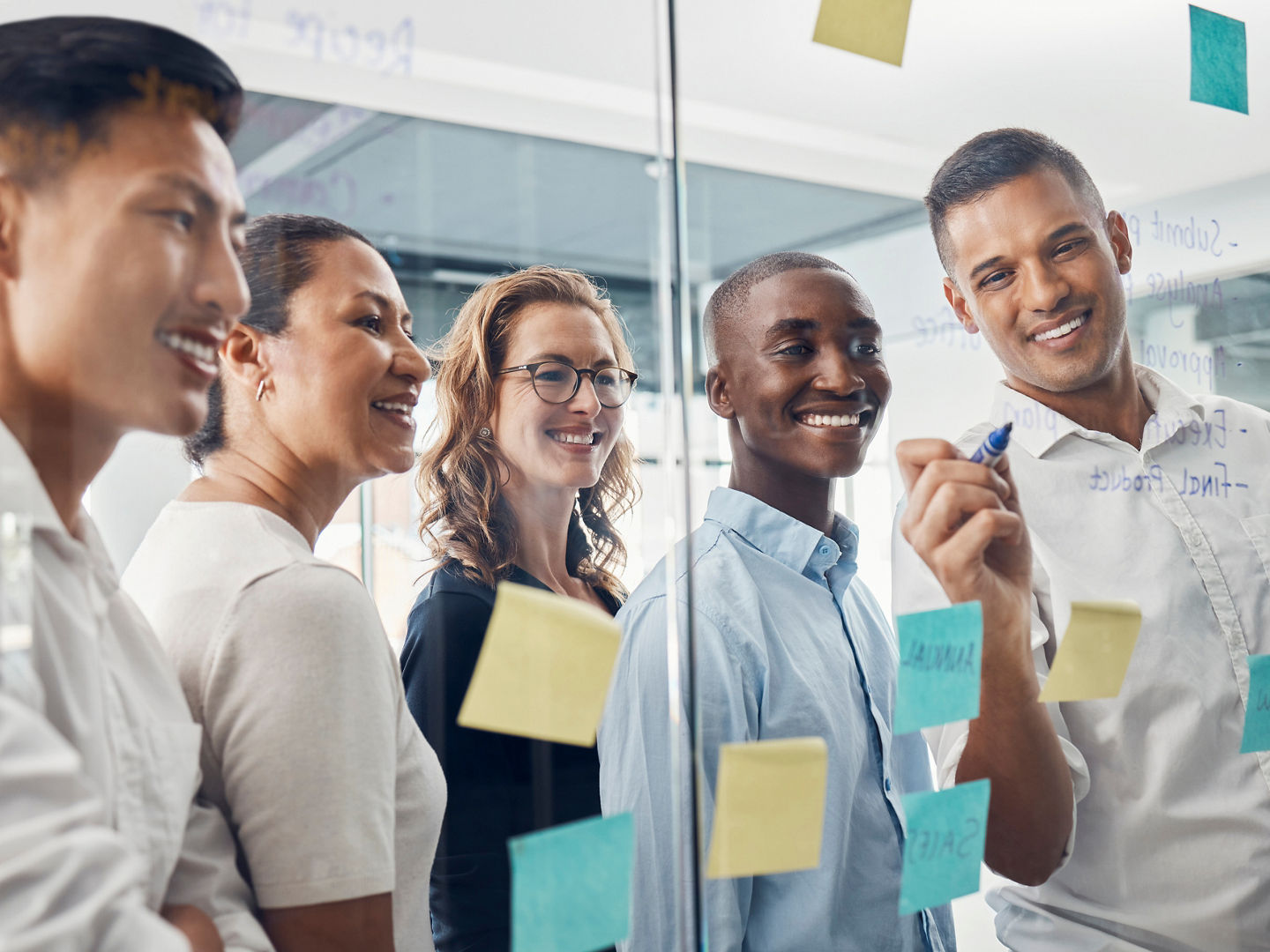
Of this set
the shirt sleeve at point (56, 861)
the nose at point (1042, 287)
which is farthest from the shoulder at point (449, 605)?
the nose at point (1042, 287)

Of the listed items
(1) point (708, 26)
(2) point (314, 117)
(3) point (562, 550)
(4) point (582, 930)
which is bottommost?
(4) point (582, 930)

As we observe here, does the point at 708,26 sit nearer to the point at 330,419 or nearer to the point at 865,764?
the point at 330,419

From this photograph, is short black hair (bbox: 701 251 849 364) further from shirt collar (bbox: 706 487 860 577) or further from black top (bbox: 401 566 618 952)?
black top (bbox: 401 566 618 952)

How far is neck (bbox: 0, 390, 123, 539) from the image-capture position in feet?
2.19

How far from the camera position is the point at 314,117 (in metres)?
0.83

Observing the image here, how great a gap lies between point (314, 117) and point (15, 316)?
297 millimetres

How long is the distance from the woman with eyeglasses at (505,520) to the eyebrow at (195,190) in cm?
24

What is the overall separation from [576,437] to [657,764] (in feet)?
1.11

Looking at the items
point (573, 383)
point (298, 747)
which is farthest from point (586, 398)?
point (298, 747)

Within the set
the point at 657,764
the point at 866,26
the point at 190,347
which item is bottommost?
the point at 657,764

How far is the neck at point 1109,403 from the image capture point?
1.29 meters

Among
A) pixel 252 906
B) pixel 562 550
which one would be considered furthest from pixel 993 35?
pixel 252 906

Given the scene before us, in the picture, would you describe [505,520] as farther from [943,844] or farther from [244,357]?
[943,844]

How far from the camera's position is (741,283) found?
3.83 ft
